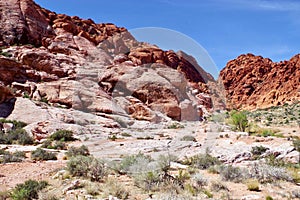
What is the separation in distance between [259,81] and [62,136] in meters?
70.1

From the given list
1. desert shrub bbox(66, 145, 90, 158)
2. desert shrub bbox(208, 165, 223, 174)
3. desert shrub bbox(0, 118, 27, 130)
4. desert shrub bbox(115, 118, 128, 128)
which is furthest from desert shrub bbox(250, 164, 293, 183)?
desert shrub bbox(115, 118, 128, 128)

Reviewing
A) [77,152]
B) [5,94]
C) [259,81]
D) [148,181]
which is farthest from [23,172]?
[259,81]

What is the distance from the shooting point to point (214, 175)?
8.32 meters

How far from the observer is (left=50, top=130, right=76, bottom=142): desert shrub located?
14345 mm

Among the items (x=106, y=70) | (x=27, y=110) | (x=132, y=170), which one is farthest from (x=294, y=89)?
(x=132, y=170)

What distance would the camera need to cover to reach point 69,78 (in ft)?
92.0

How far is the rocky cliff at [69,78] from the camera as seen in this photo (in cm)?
2352

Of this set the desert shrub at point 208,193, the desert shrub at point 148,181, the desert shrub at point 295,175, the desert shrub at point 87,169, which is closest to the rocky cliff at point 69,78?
the desert shrub at point 87,169

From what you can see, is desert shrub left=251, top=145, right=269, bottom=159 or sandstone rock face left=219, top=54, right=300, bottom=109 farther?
sandstone rock face left=219, top=54, right=300, bottom=109

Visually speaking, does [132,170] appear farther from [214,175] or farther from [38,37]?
[38,37]

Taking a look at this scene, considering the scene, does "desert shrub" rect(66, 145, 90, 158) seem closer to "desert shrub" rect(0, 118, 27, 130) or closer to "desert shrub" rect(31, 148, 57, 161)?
"desert shrub" rect(31, 148, 57, 161)

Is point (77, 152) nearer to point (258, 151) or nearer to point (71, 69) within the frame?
point (258, 151)

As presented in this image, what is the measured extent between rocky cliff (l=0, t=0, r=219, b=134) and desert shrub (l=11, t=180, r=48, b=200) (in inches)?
394

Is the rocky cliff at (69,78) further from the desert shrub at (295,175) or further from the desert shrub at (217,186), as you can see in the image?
the desert shrub at (295,175)
